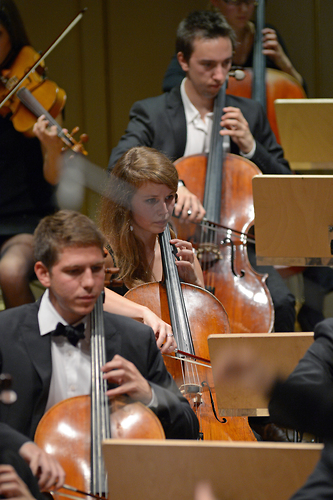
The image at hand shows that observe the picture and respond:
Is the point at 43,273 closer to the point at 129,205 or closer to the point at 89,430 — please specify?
the point at 89,430

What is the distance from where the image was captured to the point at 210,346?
46.8 inches

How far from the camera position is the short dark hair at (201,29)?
209 cm

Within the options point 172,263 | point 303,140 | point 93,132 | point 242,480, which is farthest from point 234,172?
point 242,480

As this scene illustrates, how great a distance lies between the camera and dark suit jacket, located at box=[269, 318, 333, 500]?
3.43 feet

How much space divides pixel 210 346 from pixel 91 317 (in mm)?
244

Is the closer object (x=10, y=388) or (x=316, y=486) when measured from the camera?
(x=316, y=486)

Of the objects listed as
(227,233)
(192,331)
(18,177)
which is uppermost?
(18,177)

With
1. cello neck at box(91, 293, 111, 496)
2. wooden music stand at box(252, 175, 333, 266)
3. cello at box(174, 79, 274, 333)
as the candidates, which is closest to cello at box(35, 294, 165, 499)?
cello neck at box(91, 293, 111, 496)

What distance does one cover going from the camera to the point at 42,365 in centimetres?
105

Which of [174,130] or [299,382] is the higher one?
[174,130]

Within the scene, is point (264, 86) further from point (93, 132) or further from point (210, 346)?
point (210, 346)

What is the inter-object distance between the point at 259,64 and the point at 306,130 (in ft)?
2.71

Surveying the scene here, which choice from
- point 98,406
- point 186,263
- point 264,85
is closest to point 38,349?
point 98,406

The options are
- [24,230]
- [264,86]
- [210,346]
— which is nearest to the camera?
[210,346]
